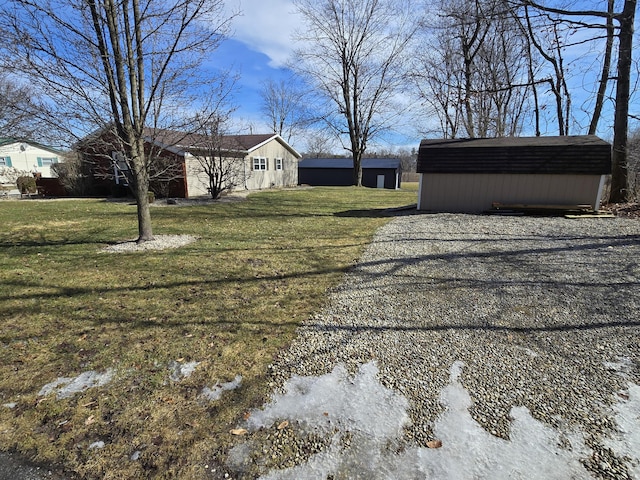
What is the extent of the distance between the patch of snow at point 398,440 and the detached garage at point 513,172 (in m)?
10.5

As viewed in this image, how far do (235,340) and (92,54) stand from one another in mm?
5460

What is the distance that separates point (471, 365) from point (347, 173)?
115 feet

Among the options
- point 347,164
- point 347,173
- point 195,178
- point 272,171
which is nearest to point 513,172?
point 195,178

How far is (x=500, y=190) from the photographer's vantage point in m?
11.4

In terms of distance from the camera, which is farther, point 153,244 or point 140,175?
point 153,244

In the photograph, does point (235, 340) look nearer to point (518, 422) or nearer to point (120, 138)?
point (518, 422)

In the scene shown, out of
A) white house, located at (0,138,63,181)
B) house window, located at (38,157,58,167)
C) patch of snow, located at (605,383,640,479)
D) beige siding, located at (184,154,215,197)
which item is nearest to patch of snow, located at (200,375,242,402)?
patch of snow, located at (605,383,640,479)

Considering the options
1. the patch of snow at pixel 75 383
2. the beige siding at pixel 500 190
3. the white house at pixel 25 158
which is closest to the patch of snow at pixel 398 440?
the patch of snow at pixel 75 383

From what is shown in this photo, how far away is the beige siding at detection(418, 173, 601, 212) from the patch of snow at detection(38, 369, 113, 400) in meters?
11.5

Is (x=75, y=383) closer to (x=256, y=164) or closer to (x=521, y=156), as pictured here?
(x=521, y=156)

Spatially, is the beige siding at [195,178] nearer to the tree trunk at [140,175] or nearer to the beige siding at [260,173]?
the beige siding at [260,173]

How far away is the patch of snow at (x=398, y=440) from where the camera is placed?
183cm

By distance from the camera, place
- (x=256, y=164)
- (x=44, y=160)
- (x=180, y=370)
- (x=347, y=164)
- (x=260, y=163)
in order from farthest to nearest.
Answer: (x=347, y=164), (x=44, y=160), (x=260, y=163), (x=256, y=164), (x=180, y=370)

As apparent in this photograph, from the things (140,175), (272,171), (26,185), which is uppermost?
(272,171)
